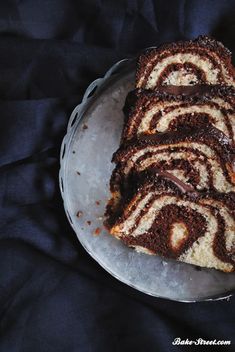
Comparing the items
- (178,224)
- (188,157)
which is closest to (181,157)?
(188,157)

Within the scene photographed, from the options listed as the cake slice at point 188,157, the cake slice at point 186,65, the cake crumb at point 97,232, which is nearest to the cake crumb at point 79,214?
the cake crumb at point 97,232

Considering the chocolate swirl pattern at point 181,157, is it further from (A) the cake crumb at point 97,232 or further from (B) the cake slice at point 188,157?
(A) the cake crumb at point 97,232

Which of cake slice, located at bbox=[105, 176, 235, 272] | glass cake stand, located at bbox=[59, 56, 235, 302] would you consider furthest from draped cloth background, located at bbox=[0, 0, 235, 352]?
cake slice, located at bbox=[105, 176, 235, 272]

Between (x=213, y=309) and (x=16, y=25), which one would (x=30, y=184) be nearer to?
(x=16, y=25)

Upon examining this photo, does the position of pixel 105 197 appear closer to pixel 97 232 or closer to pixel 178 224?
pixel 97 232

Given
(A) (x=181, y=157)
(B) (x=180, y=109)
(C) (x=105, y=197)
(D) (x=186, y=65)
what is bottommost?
(C) (x=105, y=197)

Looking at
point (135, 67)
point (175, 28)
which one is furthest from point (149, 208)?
point (175, 28)
